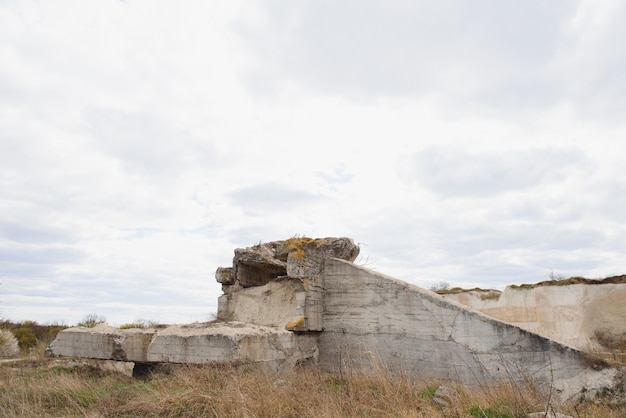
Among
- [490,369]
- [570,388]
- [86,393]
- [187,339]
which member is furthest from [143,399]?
[570,388]

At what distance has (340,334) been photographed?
23.5 feet

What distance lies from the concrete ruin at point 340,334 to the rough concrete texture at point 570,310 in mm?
5229

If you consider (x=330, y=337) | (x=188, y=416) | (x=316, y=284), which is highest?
(x=316, y=284)

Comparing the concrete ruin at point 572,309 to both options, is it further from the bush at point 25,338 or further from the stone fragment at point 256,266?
the bush at point 25,338

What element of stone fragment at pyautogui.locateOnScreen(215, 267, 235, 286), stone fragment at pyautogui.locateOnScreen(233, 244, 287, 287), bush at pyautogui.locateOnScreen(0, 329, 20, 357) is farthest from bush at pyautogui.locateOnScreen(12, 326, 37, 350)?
stone fragment at pyautogui.locateOnScreen(233, 244, 287, 287)

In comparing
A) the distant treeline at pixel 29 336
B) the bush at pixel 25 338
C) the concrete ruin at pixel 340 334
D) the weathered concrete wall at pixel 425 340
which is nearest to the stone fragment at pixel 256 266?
the concrete ruin at pixel 340 334

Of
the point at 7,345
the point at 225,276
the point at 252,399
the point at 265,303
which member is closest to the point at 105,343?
the point at 225,276

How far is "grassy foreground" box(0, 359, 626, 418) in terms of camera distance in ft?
13.5

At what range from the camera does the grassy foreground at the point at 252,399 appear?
4125mm

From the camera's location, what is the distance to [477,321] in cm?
607

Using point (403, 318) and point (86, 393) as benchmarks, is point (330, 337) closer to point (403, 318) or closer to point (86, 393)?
point (403, 318)

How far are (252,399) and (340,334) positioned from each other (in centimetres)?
312

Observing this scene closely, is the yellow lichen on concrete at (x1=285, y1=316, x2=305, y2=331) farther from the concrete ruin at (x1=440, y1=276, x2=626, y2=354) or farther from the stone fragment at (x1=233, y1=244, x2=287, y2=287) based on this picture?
the concrete ruin at (x1=440, y1=276, x2=626, y2=354)

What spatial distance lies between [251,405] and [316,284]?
3300mm
